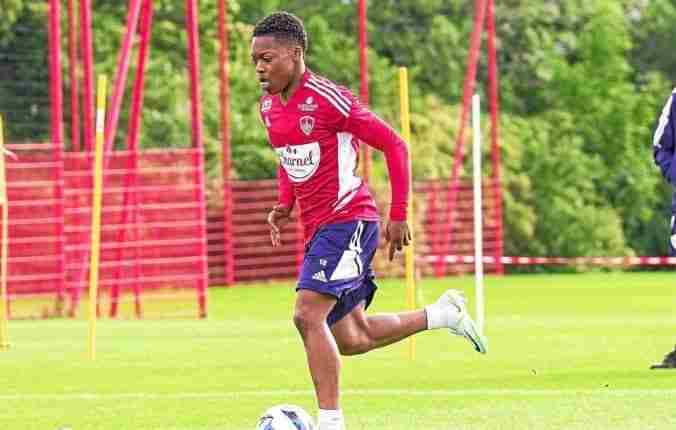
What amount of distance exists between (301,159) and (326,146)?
0.46 feet

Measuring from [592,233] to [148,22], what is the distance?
16.4m

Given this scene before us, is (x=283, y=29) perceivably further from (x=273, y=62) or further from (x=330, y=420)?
(x=330, y=420)

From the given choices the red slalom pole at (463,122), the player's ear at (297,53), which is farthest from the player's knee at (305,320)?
the red slalom pole at (463,122)

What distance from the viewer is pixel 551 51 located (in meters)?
41.7

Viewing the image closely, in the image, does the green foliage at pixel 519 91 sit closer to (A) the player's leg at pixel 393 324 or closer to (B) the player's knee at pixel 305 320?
(A) the player's leg at pixel 393 324

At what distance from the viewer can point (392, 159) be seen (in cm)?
927

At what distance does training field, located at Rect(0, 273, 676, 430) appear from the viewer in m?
10.6

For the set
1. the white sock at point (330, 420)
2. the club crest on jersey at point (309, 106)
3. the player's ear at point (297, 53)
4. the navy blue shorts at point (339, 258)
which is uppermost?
the player's ear at point (297, 53)

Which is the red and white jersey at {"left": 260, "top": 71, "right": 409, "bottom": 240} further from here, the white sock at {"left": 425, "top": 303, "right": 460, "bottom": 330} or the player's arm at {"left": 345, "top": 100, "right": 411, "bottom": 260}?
the white sock at {"left": 425, "top": 303, "right": 460, "bottom": 330}

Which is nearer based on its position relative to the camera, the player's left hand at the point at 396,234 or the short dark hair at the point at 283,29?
the player's left hand at the point at 396,234

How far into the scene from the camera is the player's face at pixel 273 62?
9.40 meters

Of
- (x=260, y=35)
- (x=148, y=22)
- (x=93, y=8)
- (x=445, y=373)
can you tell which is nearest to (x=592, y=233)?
(x=93, y=8)

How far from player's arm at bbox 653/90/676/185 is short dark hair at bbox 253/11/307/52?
397 centimetres

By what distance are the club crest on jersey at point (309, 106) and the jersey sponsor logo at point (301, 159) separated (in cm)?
16
